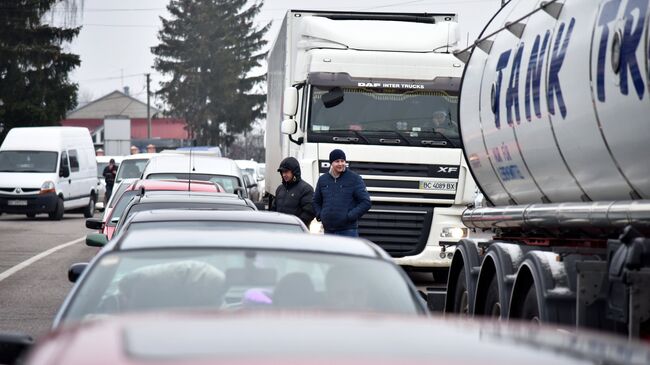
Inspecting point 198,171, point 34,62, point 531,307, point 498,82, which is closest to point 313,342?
point 531,307

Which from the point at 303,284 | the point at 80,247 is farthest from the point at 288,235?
the point at 80,247

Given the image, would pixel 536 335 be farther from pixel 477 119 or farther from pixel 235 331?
pixel 477 119

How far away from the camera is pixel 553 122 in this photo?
8.13m

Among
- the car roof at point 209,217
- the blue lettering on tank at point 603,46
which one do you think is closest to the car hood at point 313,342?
the blue lettering on tank at point 603,46

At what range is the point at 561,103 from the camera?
7.88m

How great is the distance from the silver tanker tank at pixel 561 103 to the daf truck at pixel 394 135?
6482 millimetres

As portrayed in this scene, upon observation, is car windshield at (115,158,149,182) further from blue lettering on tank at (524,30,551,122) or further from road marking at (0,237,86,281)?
blue lettering on tank at (524,30,551,122)

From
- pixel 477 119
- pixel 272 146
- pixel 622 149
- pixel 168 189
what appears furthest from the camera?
pixel 272 146

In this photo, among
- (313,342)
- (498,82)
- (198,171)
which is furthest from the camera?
(198,171)

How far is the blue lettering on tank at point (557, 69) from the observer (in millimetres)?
7891

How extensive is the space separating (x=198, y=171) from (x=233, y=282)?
1631 cm

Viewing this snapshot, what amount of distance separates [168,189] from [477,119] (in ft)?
23.6

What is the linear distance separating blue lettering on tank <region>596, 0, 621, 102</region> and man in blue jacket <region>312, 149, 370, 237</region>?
8.15 meters

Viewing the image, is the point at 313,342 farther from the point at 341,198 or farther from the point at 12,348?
the point at 341,198
